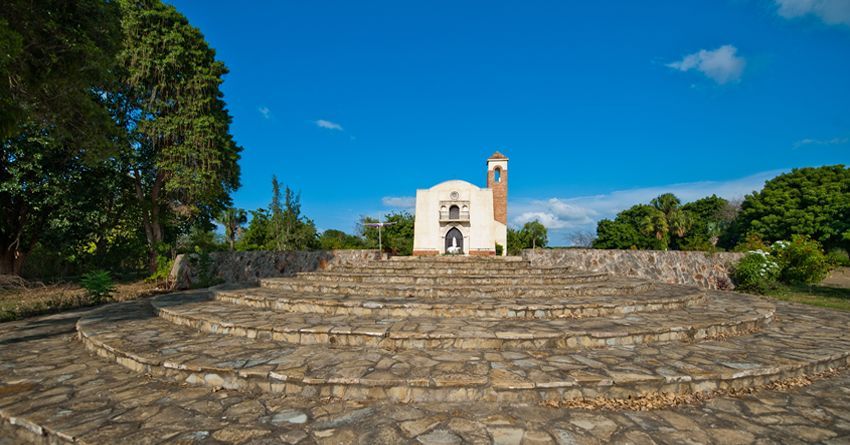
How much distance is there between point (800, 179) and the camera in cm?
2758

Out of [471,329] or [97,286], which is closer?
[471,329]

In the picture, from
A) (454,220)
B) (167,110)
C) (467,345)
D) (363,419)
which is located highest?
(167,110)

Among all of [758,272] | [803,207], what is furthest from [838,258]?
[803,207]

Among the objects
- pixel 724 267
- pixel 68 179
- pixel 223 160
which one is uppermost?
pixel 223 160

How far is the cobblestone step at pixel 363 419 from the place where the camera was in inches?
95.5

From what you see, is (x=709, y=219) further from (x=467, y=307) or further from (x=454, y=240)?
(x=467, y=307)

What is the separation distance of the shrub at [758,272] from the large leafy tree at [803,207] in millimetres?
17691

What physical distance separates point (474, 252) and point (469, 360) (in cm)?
1712

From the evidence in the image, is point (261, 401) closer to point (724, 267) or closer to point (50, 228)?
point (50, 228)

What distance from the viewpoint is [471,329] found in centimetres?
434

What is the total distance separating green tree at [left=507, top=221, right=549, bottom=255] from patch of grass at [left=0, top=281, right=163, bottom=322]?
20.4 meters

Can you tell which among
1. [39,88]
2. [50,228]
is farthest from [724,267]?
[50,228]

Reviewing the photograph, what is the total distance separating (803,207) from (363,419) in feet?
126

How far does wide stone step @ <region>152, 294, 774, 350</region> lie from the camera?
4016mm
